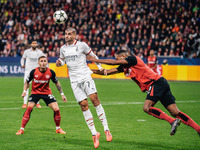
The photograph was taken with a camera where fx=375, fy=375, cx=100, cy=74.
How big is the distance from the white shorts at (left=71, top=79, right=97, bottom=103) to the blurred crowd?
1919 centimetres

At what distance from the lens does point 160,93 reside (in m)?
7.37

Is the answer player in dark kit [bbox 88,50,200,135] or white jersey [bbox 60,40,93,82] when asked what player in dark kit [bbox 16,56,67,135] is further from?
player in dark kit [bbox 88,50,200,135]

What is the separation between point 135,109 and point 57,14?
164 inches

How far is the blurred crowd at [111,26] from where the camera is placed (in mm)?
27047

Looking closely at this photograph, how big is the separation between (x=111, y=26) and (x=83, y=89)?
941 inches

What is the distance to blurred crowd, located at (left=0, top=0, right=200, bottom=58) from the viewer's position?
88.7 feet

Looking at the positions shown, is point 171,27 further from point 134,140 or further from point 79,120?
point 134,140

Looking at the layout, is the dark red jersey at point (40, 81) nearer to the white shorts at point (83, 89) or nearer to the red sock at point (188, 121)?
the white shorts at point (83, 89)

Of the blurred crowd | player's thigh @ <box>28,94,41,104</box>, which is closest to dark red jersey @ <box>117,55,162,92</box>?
player's thigh @ <box>28,94,41,104</box>

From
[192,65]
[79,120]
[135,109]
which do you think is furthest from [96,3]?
[79,120]

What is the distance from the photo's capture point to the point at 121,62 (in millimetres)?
7273

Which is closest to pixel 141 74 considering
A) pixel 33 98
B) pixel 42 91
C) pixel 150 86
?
pixel 150 86

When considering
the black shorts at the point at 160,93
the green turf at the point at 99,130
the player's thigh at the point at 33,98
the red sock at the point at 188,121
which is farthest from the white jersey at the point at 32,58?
the red sock at the point at 188,121

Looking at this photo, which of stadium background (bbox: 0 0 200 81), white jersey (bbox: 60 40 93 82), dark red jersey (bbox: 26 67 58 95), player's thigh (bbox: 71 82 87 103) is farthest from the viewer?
stadium background (bbox: 0 0 200 81)
